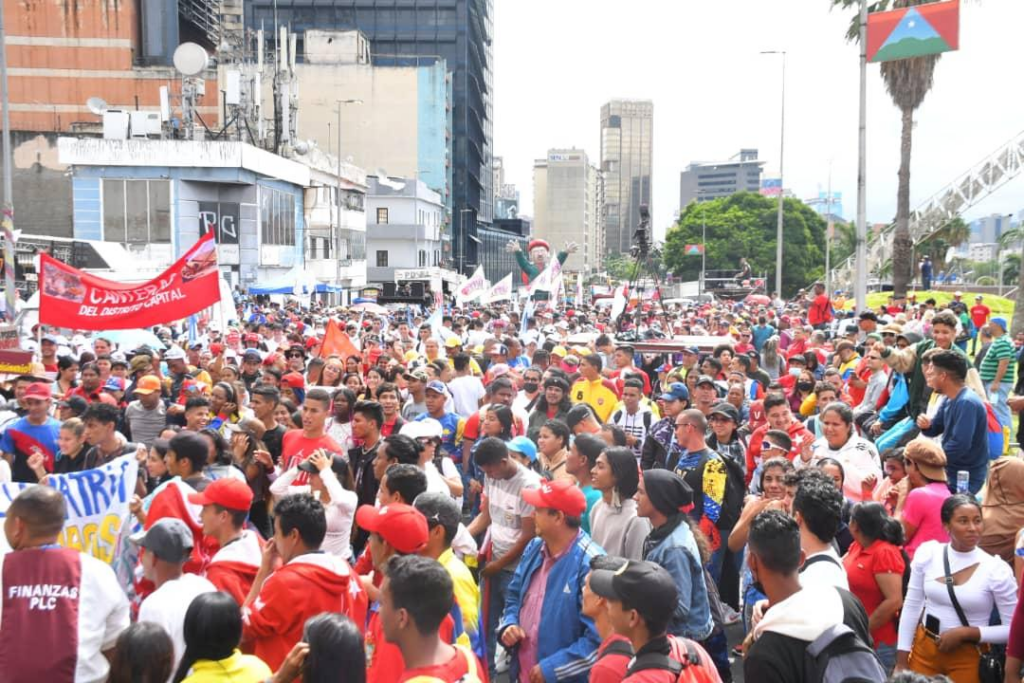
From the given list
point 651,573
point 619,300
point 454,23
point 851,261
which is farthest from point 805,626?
point 454,23

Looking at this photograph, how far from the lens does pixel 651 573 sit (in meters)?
3.66

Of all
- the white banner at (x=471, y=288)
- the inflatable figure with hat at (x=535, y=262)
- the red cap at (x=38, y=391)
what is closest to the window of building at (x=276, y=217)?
the inflatable figure with hat at (x=535, y=262)

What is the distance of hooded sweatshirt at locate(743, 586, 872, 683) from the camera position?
365cm

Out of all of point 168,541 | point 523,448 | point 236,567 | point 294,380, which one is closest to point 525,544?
point 523,448

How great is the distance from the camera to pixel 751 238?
277ft

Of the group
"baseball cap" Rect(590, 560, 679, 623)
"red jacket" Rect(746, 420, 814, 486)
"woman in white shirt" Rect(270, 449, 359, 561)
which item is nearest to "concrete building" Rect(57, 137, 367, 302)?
"red jacket" Rect(746, 420, 814, 486)

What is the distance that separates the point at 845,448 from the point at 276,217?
38796mm

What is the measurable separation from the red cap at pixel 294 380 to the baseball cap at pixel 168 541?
638 cm

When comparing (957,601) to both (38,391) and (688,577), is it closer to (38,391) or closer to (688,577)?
(688,577)

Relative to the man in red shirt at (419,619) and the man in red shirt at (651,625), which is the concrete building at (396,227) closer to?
the man in red shirt at (419,619)

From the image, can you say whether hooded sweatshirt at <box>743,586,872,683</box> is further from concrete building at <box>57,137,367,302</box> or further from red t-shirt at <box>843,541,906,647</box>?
concrete building at <box>57,137,367,302</box>

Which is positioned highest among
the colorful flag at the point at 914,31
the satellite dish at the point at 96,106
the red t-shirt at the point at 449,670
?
the satellite dish at the point at 96,106

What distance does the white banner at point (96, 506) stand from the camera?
5.44 m

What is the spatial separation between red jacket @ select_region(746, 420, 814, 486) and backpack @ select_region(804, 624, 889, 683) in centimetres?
401
